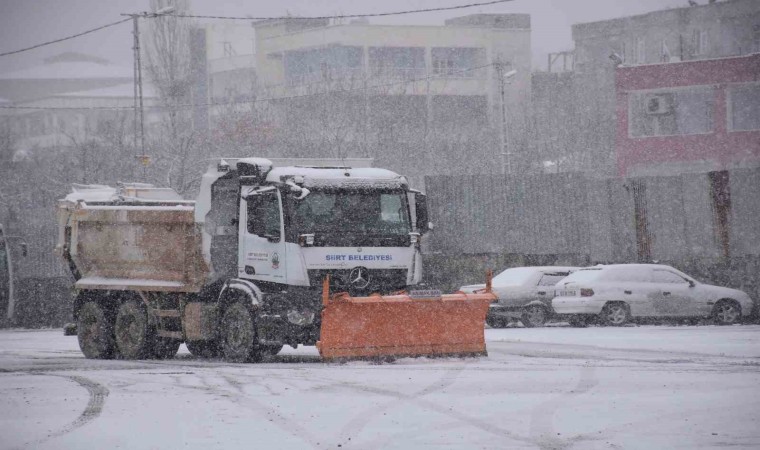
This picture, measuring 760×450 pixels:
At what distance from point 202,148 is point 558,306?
41.1 meters

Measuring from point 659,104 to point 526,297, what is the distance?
20.7 meters

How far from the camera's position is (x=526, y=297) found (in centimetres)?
2859

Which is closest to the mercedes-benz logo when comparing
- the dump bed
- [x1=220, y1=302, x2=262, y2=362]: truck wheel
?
[x1=220, y1=302, x2=262, y2=362]: truck wheel

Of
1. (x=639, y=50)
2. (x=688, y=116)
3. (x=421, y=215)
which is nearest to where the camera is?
(x=421, y=215)

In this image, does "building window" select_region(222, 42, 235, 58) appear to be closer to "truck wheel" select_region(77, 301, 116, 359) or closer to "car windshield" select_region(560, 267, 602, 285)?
"car windshield" select_region(560, 267, 602, 285)

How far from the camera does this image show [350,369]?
16906mm

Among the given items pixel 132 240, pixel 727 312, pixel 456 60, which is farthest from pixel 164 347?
pixel 456 60

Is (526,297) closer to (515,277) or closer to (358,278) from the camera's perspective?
(515,277)

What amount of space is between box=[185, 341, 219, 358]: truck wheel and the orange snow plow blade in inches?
146

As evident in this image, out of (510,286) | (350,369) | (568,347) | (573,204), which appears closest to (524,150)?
(573,204)

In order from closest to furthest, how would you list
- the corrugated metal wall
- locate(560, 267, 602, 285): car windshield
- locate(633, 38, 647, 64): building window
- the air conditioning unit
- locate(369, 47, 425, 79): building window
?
locate(560, 267, 602, 285): car windshield
the corrugated metal wall
the air conditioning unit
locate(369, 47, 425, 79): building window
locate(633, 38, 647, 64): building window

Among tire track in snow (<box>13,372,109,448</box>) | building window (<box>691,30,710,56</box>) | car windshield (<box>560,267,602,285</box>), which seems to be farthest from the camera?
building window (<box>691,30,710,56</box>)

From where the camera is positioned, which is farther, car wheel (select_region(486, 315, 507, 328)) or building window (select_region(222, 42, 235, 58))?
building window (select_region(222, 42, 235, 58))

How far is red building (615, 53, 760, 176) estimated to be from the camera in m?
45.6
